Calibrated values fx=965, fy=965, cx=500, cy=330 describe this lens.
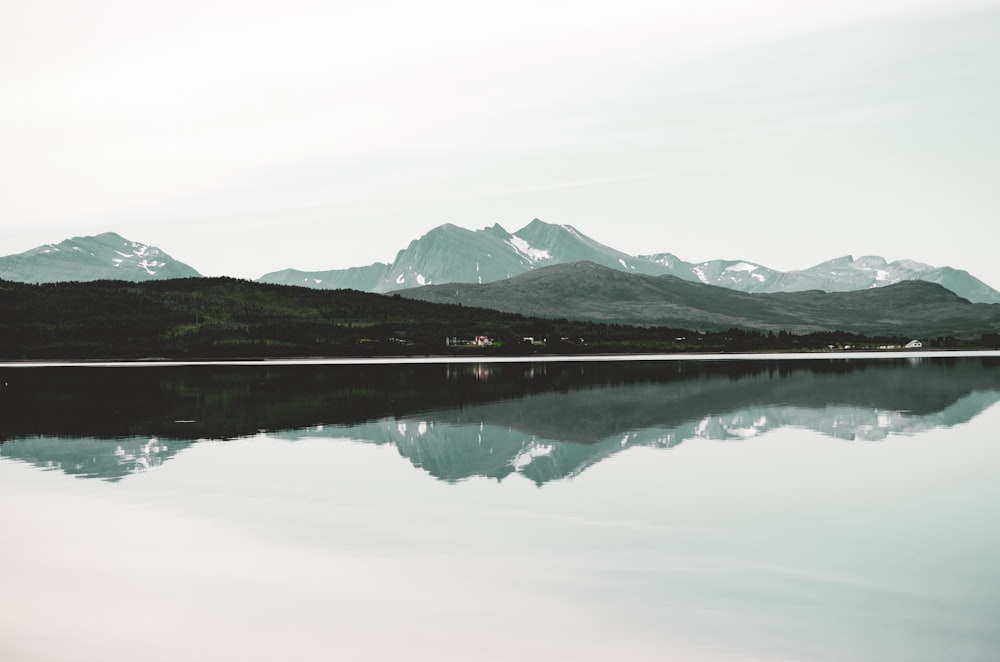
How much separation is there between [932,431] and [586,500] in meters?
31.9

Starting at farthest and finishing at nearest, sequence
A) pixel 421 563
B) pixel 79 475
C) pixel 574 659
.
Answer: pixel 79 475 → pixel 421 563 → pixel 574 659

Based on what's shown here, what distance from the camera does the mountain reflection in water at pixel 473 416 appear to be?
48875 millimetres

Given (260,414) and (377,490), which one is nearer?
(377,490)

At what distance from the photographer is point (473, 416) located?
6825 cm

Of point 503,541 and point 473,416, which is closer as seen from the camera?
point 503,541

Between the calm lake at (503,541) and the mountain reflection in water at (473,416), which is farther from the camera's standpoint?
the mountain reflection in water at (473,416)

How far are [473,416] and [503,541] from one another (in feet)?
131

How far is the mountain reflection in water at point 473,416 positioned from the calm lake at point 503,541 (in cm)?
55

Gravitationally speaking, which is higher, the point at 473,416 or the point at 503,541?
the point at 473,416

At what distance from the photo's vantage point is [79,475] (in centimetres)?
4197

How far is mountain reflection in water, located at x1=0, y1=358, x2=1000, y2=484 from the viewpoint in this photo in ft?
160

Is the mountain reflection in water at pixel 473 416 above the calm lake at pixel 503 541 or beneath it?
above

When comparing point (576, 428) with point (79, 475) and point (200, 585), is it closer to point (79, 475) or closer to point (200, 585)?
point (79, 475)

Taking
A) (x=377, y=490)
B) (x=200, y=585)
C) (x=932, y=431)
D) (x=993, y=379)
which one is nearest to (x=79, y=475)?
(x=377, y=490)
